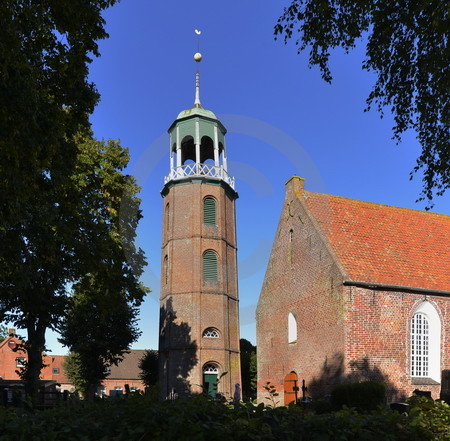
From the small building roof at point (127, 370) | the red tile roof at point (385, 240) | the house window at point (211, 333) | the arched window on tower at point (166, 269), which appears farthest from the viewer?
the small building roof at point (127, 370)

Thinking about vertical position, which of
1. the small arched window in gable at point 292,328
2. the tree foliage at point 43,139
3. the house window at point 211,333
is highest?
the tree foliage at point 43,139

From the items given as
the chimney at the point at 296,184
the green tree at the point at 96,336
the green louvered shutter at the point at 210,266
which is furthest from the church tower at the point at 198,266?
the chimney at the point at 296,184

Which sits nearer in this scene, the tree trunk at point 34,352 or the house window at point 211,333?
the tree trunk at point 34,352

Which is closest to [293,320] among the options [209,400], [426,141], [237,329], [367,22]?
[237,329]

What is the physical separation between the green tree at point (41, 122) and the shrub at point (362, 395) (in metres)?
10.5

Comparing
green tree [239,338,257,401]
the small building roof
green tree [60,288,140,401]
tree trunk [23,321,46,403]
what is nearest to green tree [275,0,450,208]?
tree trunk [23,321,46,403]

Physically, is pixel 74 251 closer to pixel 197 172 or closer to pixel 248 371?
pixel 197 172

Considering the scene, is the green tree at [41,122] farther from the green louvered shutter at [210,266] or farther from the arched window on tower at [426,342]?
the green louvered shutter at [210,266]

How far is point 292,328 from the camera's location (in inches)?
1033

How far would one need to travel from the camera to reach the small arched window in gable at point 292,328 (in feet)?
85.1

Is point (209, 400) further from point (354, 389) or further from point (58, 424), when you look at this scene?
point (354, 389)

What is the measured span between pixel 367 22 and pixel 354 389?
13.0 metres

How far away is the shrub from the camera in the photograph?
18156mm

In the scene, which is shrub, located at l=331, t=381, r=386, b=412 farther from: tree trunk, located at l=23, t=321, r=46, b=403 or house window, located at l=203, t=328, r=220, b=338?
house window, located at l=203, t=328, r=220, b=338
